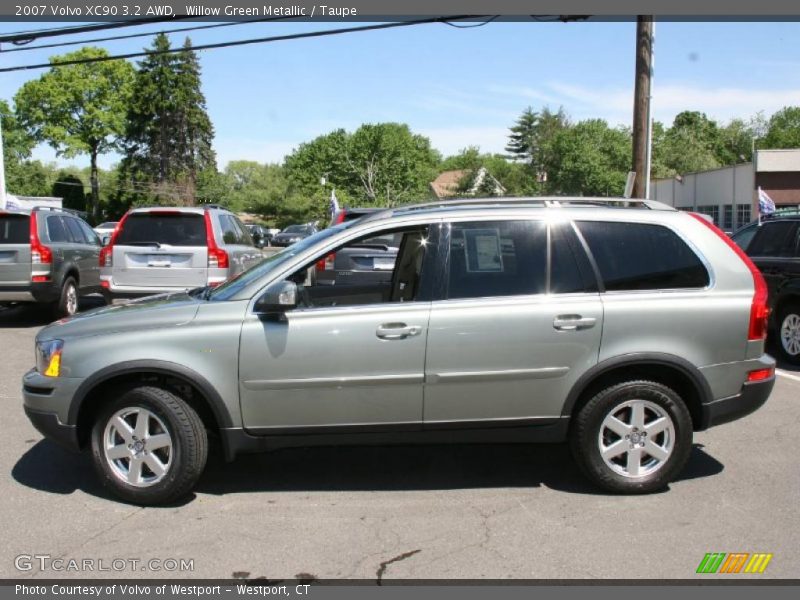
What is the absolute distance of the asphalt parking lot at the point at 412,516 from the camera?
3.81 m

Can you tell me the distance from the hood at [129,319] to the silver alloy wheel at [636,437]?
2709mm

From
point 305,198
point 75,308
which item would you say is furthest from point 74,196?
point 75,308

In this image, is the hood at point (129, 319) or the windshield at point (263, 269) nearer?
the hood at point (129, 319)

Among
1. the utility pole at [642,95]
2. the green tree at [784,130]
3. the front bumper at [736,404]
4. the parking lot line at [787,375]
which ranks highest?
the green tree at [784,130]

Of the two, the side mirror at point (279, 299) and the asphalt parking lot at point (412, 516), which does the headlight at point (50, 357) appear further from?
the side mirror at point (279, 299)

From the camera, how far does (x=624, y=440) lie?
464 centimetres

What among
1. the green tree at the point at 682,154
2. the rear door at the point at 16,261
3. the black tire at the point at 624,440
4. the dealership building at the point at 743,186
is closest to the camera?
the black tire at the point at 624,440

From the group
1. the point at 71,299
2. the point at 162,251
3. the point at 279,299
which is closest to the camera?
the point at 279,299

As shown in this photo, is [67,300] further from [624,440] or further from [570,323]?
[624,440]

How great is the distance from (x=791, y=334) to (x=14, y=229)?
11.1 metres

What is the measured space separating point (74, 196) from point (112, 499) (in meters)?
70.4

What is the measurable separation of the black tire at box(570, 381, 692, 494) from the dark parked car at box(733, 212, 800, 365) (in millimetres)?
Answer: 5034

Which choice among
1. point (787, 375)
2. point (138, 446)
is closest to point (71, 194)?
point (787, 375)

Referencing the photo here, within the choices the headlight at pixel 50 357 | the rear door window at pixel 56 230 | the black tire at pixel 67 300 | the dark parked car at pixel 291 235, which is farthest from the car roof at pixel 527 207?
the dark parked car at pixel 291 235
